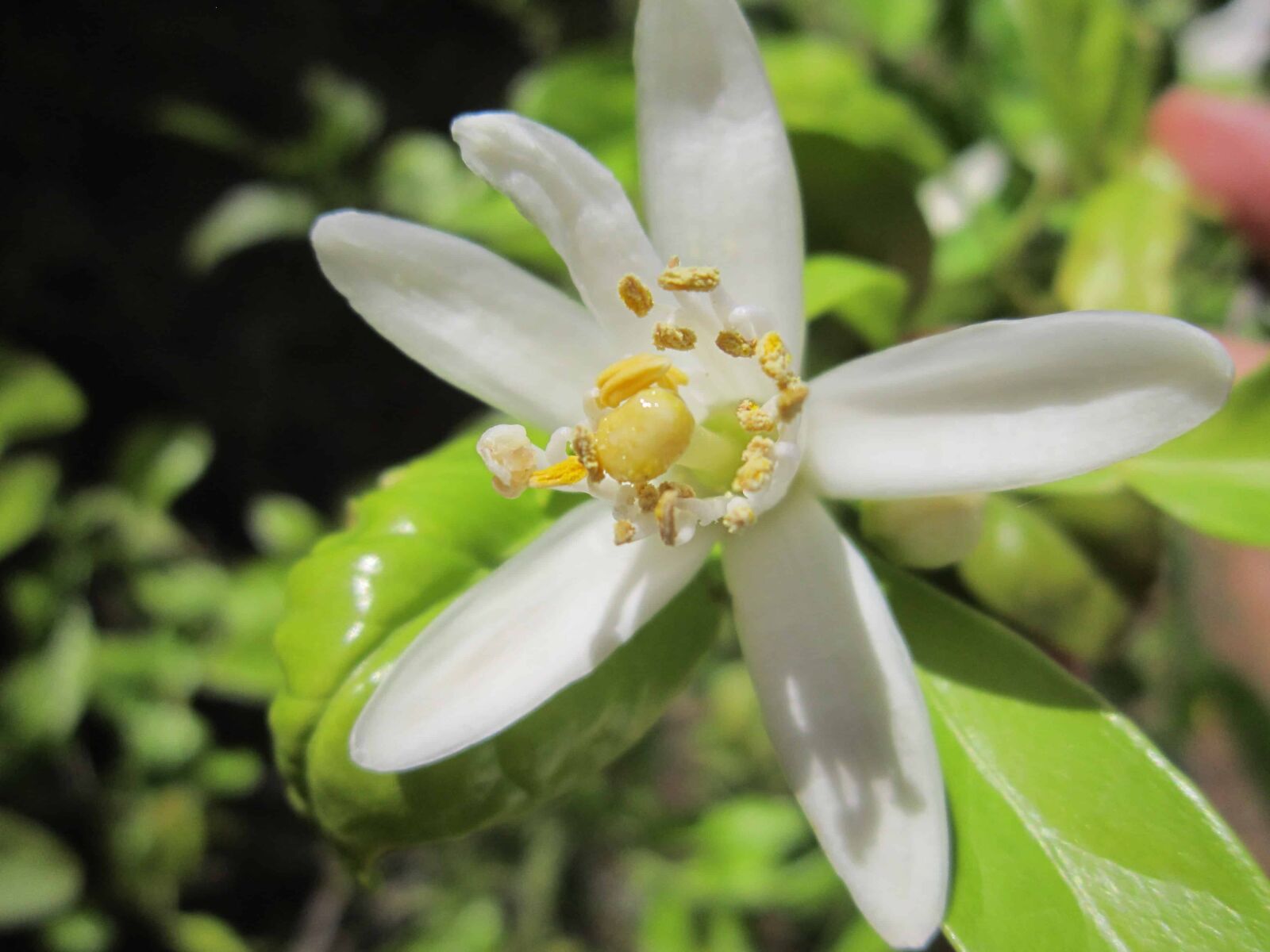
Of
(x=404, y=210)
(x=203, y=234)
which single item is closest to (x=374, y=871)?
(x=404, y=210)

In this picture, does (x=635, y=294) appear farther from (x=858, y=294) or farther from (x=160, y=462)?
(x=160, y=462)

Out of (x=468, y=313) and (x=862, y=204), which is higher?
(x=468, y=313)

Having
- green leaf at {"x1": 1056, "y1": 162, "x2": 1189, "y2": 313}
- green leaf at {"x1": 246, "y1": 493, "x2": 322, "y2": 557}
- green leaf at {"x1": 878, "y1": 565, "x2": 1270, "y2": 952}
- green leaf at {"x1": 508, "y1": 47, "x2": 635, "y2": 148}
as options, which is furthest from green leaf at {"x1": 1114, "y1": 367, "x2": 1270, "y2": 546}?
green leaf at {"x1": 246, "y1": 493, "x2": 322, "y2": 557}

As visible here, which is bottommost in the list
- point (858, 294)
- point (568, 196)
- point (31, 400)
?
point (31, 400)

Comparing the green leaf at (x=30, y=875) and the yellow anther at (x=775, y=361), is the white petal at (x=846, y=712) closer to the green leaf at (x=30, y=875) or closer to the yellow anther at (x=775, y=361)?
the yellow anther at (x=775, y=361)

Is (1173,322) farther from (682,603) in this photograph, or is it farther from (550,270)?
(550,270)

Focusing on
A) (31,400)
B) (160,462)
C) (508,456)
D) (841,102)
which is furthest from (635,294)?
(160,462)
